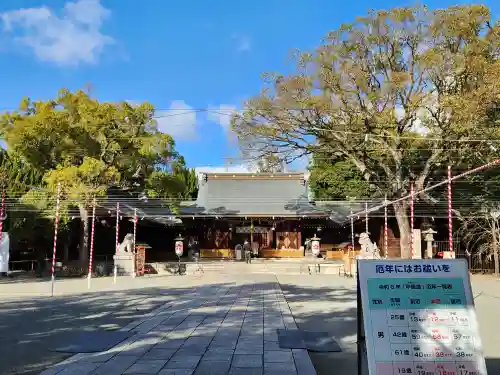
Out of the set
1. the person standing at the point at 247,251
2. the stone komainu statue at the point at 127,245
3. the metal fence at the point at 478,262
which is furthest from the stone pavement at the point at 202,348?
the metal fence at the point at 478,262

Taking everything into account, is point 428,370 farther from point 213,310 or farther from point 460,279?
point 213,310

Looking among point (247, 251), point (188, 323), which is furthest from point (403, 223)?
point (188, 323)

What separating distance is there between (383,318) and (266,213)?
76.9 ft

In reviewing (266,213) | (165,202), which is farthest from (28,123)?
(266,213)

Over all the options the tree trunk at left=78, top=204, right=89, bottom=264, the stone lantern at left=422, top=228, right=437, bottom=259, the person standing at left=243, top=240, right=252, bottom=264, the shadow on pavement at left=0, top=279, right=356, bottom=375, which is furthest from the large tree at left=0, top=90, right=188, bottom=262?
the stone lantern at left=422, top=228, right=437, bottom=259

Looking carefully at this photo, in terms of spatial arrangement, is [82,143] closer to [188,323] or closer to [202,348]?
[188,323]

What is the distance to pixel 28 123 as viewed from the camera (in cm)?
1736

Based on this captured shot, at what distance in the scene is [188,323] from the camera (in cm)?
766

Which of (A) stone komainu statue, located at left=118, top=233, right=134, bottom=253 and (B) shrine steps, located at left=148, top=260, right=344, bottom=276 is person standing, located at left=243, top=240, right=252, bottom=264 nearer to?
(B) shrine steps, located at left=148, top=260, right=344, bottom=276

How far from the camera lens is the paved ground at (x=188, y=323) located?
5332mm

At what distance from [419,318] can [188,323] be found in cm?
481

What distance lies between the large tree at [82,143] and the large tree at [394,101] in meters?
4.65

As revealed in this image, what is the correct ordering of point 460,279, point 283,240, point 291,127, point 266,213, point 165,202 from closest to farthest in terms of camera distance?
point 460,279, point 291,127, point 165,202, point 266,213, point 283,240

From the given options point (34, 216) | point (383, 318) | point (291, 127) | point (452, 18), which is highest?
point (452, 18)
